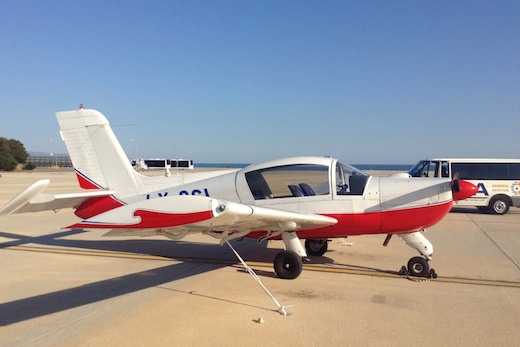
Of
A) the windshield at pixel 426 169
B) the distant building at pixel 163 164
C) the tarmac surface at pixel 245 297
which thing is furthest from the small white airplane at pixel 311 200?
the distant building at pixel 163 164

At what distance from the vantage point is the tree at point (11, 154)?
6128 centimetres

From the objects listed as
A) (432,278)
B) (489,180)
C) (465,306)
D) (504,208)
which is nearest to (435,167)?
(489,180)

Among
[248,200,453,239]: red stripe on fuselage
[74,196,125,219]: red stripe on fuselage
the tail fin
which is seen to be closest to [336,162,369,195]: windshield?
[248,200,453,239]: red stripe on fuselage

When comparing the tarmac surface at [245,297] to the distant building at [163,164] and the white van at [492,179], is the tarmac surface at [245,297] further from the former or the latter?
the distant building at [163,164]

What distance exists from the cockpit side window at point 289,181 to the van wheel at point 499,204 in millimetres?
11593

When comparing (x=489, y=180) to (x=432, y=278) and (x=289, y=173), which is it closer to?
Result: (x=432, y=278)

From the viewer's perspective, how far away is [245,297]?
17.4 ft

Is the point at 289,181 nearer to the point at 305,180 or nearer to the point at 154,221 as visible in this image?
the point at 305,180

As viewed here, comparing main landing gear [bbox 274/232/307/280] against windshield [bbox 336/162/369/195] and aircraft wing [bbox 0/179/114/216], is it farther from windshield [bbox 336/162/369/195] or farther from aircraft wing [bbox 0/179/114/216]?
aircraft wing [bbox 0/179/114/216]

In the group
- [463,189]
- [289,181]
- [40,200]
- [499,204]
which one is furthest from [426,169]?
[40,200]

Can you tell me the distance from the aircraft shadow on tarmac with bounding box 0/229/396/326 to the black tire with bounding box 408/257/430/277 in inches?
62.8

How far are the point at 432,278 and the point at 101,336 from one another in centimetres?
505

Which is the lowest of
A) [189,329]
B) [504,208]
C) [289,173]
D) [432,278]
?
[504,208]

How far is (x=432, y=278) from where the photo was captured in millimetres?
6246
